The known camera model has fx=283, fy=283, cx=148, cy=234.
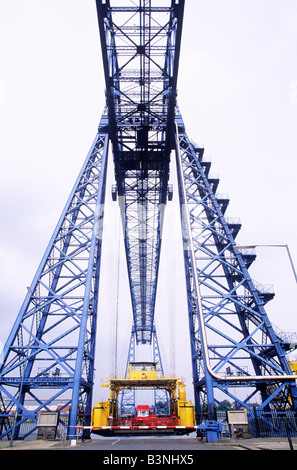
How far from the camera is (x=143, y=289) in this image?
42.7 m

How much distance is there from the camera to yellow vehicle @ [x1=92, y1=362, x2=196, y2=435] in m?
15.1

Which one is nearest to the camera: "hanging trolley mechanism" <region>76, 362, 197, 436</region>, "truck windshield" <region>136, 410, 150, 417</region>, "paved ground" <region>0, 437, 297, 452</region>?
"paved ground" <region>0, 437, 297, 452</region>

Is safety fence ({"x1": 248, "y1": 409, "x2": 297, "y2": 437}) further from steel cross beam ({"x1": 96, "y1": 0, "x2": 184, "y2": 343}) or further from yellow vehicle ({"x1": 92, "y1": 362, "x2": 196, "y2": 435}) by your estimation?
steel cross beam ({"x1": 96, "y1": 0, "x2": 184, "y2": 343})

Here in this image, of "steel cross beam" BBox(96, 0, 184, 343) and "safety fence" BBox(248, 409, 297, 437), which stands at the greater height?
"steel cross beam" BBox(96, 0, 184, 343)

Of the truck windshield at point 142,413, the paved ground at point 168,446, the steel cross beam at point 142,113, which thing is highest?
the steel cross beam at point 142,113

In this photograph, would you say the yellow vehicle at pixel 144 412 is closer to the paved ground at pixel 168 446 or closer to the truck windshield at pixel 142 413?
the truck windshield at pixel 142 413

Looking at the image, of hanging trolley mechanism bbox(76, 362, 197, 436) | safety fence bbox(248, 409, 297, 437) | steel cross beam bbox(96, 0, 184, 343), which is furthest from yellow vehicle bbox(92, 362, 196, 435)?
steel cross beam bbox(96, 0, 184, 343)

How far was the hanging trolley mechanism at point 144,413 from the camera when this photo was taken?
48.9 ft

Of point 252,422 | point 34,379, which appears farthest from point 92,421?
point 252,422

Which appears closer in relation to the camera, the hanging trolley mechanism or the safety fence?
the safety fence

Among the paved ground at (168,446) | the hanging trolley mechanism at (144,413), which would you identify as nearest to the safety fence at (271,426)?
the paved ground at (168,446)

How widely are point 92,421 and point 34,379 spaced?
5.93 metres

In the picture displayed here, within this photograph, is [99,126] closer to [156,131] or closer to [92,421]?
[156,131]

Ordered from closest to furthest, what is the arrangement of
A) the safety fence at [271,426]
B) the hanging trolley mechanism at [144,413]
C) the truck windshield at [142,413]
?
the safety fence at [271,426]
the hanging trolley mechanism at [144,413]
the truck windshield at [142,413]
